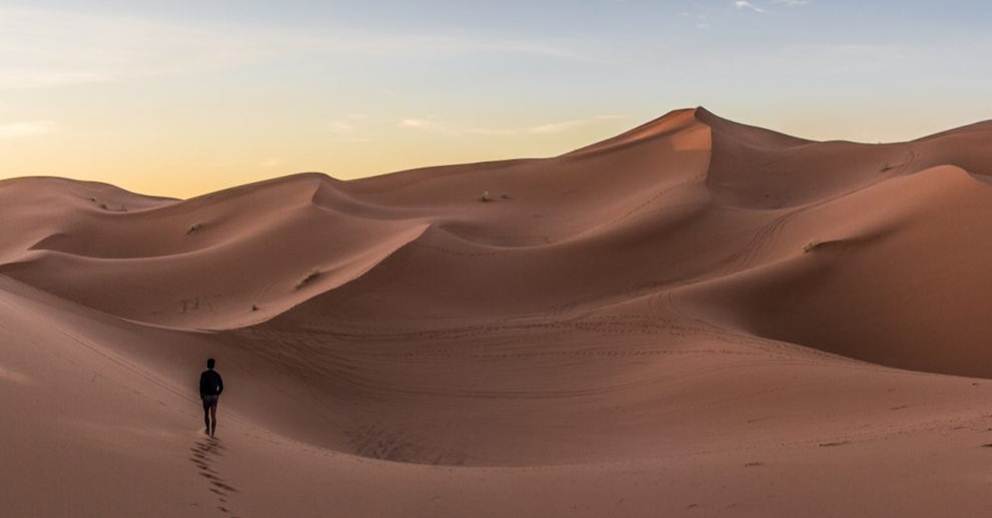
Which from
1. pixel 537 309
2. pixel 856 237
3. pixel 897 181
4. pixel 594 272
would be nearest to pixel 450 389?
pixel 537 309

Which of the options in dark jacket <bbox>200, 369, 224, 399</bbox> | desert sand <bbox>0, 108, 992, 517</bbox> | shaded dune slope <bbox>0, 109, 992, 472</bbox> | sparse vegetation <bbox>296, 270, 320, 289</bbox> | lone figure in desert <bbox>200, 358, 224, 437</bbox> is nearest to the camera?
desert sand <bbox>0, 108, 992, 517</bbox>

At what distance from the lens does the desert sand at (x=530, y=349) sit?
6676mm

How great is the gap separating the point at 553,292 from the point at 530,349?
496 centimetres

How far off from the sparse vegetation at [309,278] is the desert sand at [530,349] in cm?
7

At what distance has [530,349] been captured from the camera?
53.6 feet

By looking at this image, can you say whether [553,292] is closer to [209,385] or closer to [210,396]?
[209,385]

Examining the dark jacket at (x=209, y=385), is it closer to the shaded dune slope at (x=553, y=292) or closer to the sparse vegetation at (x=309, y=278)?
the shaded dune slope at (x=553, y=292)

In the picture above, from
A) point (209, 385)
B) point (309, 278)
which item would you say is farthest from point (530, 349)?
point (309, 278)

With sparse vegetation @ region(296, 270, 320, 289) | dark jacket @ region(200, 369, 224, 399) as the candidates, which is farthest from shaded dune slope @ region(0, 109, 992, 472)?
dark jacket @ region(200, 369, 224, 399)

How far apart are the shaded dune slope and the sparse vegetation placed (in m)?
0.06

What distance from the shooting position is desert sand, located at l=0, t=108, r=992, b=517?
263 inches

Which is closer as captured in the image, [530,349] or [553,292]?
[530,349]

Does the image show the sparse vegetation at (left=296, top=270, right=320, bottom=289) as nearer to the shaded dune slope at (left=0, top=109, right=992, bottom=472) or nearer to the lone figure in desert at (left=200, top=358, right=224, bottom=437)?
the shaded dune slope at (left=0, top=109, right=992, bottom=472)

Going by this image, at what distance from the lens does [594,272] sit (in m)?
22.4
